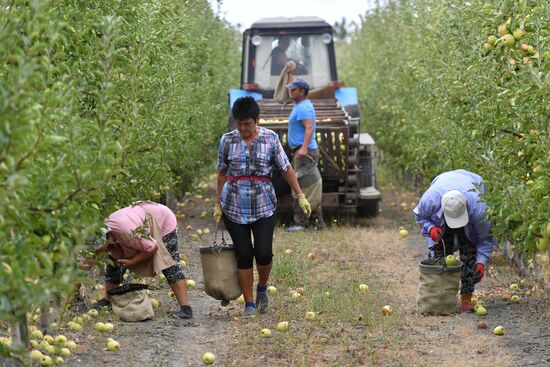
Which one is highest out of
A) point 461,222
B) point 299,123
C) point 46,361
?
point 299,123

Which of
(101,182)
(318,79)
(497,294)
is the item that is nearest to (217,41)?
(318,79)

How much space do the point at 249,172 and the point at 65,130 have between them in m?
3.11

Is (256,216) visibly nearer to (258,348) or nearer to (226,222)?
(226,222)

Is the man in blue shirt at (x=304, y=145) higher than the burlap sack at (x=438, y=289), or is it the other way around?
the man in blue shirt at (x=304, y=145)

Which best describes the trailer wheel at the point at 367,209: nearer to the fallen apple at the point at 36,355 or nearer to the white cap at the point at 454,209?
the white cap at the point at 454,209

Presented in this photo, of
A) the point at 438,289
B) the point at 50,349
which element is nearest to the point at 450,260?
the point at 438,289

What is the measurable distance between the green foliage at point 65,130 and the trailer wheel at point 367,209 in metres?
6.77

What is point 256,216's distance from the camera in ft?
28.2

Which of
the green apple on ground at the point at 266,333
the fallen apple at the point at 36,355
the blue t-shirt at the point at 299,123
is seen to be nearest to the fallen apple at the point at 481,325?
the green apple on ground at the point at 266,333

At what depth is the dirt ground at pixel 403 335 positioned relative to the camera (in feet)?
23.7

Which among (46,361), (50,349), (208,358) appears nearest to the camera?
(46,361)

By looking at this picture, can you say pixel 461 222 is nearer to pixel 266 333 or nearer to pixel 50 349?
pixel 266 333

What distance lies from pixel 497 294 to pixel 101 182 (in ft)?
17.1

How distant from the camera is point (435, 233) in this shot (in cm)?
881
